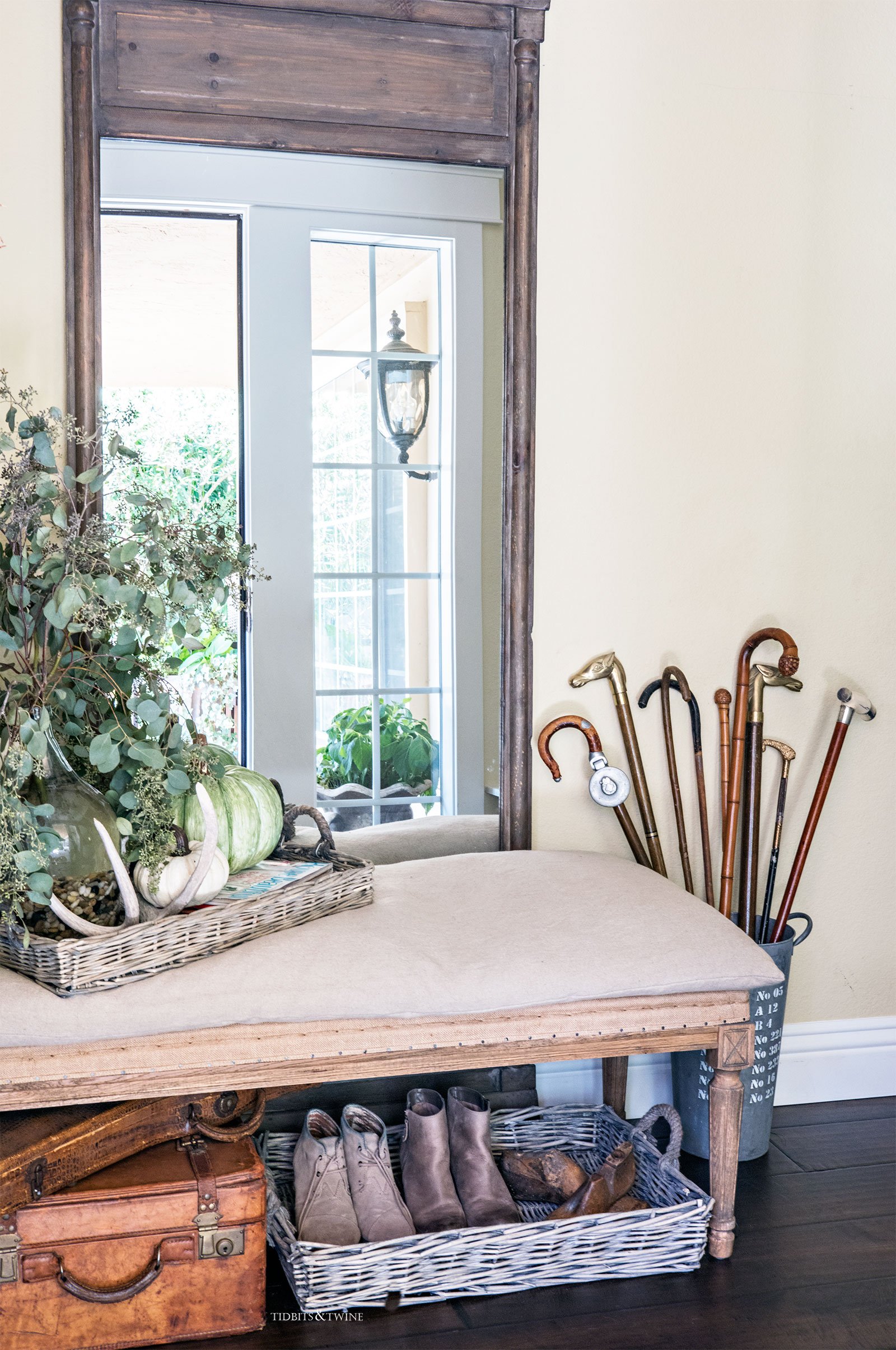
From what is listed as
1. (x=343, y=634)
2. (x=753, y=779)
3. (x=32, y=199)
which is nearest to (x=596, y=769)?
(x=753, y=779)

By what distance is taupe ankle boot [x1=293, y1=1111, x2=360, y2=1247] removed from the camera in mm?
1867

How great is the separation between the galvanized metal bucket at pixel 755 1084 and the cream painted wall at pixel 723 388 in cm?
32

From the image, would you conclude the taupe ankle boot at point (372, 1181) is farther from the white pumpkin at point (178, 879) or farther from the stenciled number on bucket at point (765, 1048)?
the stenciled number on bucket at point (765, 1048)

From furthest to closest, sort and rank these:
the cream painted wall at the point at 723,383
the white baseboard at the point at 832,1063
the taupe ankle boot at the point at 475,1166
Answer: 1. the white baseboard at the point at 832,1063
2. the cream painted wall at the point at 723,383
3. the taupe ankle boot at the point at 475,1166

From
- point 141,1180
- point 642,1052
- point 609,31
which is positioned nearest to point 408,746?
point 642,1052

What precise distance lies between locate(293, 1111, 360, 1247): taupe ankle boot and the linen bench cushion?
0.41 meters

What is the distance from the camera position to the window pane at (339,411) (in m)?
2.26

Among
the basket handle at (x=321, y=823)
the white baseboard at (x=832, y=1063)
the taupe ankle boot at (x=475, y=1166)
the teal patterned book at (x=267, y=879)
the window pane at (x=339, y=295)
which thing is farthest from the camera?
the white baseboard at (x=832, y=1063)

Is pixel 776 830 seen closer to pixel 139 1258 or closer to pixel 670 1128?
pixel 670 1128

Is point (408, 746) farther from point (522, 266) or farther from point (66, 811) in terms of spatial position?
point (522, 266)

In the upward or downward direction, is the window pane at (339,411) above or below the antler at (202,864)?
above

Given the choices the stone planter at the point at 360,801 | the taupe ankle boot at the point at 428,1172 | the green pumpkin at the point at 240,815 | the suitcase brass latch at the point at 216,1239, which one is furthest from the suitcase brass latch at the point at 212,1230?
the stone planter at the point at 360,801

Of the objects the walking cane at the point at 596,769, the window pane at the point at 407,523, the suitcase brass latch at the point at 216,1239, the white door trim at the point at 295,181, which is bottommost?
the suitcase brass latch at the point at 216,1239

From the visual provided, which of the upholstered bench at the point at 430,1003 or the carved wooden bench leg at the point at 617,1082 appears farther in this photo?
the carved wooden bench leg at the point at 617,1082
